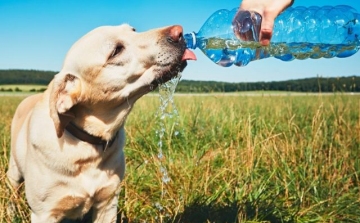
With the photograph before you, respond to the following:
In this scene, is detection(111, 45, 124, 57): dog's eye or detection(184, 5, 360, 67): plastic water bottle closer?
detection(111, 45, 124, 57): dog's eye

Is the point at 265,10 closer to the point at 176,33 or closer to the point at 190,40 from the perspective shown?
the point at 176,33

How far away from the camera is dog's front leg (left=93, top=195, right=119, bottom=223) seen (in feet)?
10.6

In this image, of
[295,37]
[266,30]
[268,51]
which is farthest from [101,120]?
[295,37]

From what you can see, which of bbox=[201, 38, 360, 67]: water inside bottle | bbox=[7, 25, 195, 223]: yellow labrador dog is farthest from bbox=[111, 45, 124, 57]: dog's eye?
bbox=[201, 38, 360, 67]: water inside bottle

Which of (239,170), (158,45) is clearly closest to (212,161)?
(239,170)

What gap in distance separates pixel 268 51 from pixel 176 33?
1079 millimetres

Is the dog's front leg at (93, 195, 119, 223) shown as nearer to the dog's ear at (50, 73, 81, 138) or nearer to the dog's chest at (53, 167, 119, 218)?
the dog's chest at (53, 167, 119, 218)

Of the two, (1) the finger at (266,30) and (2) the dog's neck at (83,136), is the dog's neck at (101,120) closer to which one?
(2) the dog's neck at (83,136)

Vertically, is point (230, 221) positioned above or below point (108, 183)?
below

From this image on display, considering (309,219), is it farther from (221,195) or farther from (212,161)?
(212,161)

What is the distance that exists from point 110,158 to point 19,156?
91 centimetres

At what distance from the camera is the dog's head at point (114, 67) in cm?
295

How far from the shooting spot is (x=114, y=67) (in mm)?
3037

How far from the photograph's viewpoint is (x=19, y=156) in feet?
11.6
